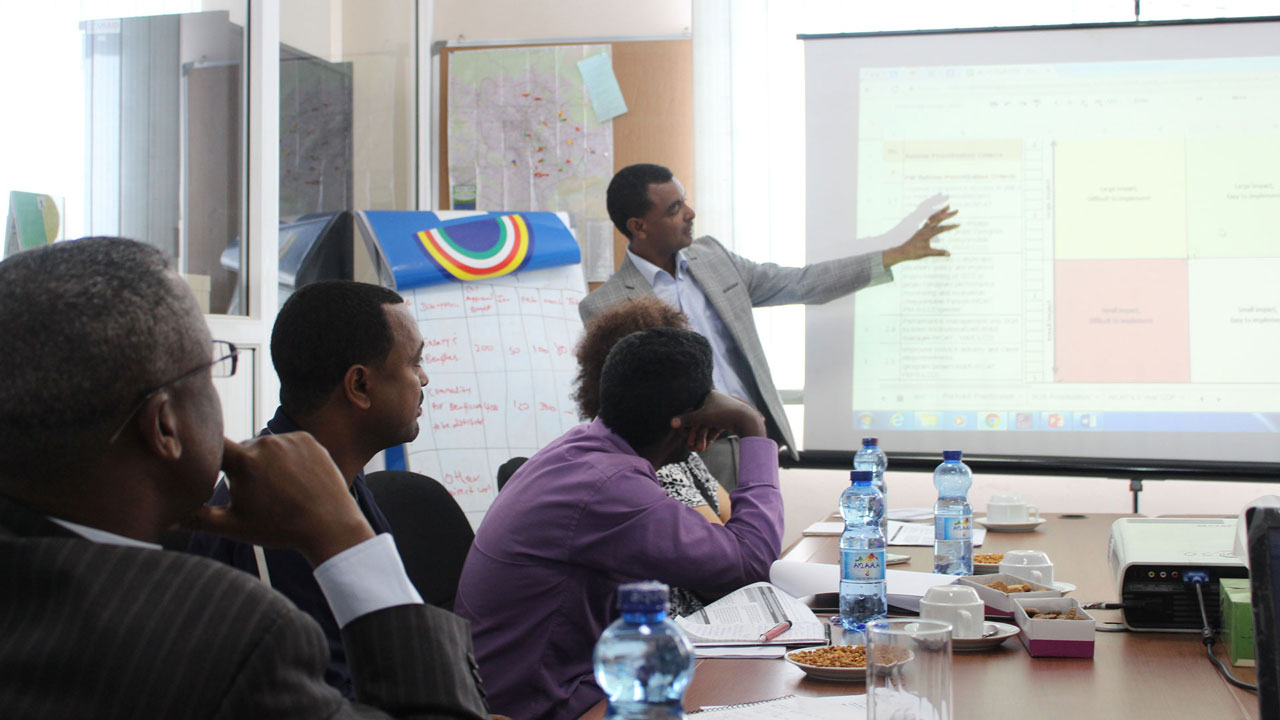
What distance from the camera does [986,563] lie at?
1.94 meters

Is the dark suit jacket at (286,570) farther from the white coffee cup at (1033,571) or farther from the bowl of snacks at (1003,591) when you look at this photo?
the white coffee cup at (1033,571)

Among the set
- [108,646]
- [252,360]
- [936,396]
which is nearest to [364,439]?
[108,646]

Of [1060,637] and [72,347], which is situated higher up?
[72,347]

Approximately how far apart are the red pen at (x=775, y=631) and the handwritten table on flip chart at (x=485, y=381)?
76.9 inches

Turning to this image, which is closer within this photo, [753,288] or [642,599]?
[642,599]

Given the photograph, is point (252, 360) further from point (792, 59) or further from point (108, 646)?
point (108, 646)

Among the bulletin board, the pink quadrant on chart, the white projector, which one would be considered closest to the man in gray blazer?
the pink quadrant on chart

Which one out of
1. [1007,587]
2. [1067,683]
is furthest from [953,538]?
[1067,683]

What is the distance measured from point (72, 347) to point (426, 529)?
1271mm

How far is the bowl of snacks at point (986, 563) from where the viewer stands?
75.1 inches

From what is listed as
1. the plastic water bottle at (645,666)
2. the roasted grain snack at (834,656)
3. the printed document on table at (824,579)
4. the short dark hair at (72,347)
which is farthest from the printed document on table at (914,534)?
the short dark hair at (72,347)

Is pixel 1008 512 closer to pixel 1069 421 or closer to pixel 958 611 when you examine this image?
pixel 1069 421

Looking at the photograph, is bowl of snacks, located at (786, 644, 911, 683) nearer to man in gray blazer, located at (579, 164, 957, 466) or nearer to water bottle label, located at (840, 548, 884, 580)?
water bottle label, located at (840, 548, 884, 580)

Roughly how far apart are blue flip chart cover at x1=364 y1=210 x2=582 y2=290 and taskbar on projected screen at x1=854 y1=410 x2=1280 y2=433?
1.15m
